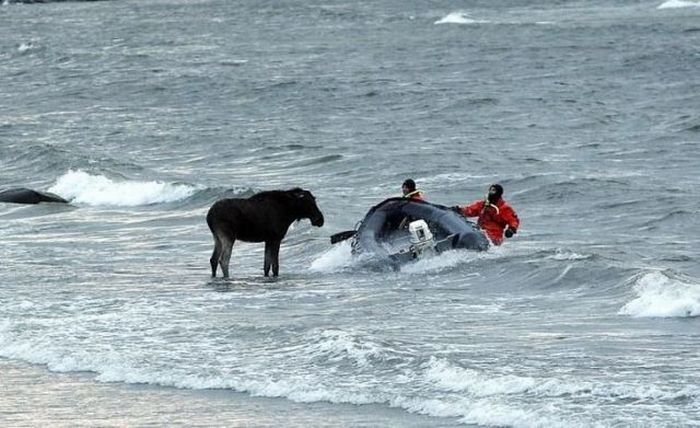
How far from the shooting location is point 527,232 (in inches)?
937

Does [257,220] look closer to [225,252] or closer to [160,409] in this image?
[225,252]

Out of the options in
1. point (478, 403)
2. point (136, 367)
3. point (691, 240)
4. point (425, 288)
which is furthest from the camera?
point (691, 240)

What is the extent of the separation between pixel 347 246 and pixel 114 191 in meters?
10.3

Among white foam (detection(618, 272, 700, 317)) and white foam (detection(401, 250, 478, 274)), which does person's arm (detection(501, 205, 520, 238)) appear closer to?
white foam (detection(401, 250, 478, 274))

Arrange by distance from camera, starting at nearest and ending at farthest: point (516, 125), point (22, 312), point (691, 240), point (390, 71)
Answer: point (22, 312), point (691, 240), point (516, 125), point (390, 71)

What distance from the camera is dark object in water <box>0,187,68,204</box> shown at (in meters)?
29.4

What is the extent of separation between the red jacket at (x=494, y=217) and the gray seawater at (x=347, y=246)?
A: 1.41 feet

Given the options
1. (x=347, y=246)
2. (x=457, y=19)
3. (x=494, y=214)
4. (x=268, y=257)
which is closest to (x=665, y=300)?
(x=494, y=214)

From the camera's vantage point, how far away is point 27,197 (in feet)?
97.0

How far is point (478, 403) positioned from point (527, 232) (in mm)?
11358

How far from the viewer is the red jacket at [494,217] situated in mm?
20391

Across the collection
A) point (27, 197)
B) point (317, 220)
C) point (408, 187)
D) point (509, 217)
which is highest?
point (408, 187)

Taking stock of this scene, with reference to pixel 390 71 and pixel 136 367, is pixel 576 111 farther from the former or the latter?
pixel 136 367

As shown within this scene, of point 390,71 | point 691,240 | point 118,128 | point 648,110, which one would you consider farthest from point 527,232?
point 390,71
